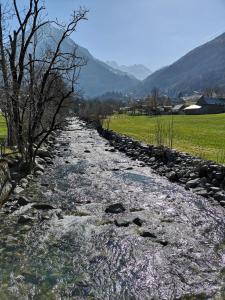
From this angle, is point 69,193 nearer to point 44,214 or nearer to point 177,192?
point 44,214

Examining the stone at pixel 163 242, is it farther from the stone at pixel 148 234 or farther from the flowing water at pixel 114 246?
the stone at pixel 148 234

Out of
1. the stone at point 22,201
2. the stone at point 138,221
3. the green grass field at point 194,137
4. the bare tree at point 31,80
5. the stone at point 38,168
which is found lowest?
the green grass field at point 194,137

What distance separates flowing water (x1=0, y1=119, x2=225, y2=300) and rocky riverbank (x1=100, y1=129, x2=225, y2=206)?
101 cm

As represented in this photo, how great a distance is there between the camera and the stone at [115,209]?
1869cm

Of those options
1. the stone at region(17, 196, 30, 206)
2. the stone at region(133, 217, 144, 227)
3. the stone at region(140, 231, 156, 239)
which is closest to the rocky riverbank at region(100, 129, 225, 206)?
the stone at region(133, 217, 144, 227)

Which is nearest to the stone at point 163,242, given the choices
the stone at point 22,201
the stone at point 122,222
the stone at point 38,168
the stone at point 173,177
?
the stone at point 122,222

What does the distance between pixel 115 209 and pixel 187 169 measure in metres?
9.60

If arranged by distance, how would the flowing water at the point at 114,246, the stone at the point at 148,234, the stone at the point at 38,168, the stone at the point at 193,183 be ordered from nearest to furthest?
the flowing water at the point at 114,246
the stone at the point at 148,234
the stone at the point at 193,183
the stone at the point at 38,168

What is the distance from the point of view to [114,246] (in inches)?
567

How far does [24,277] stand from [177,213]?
342 inches

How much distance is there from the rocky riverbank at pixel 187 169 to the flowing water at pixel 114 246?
1.01 meters

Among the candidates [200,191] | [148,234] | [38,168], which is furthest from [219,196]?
[38,168]

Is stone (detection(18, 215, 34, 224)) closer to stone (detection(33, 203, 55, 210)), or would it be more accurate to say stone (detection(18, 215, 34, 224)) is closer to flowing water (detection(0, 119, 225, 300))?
flowing water (detection(0, 119, 225, 300))

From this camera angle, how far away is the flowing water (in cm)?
1133
